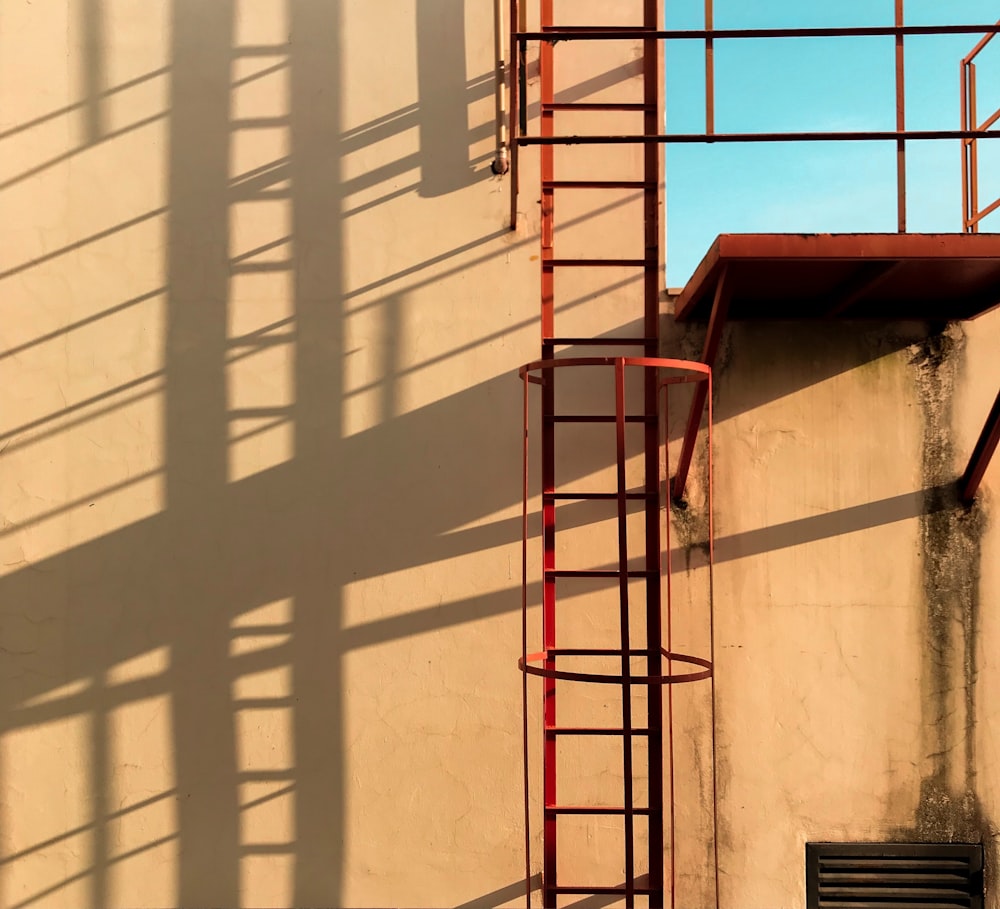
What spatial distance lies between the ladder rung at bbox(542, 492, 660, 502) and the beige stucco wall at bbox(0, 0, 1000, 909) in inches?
6.6

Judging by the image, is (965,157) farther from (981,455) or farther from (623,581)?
(623,581)

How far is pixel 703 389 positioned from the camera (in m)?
4.46

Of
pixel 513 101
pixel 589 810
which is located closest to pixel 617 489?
pixel 589 810

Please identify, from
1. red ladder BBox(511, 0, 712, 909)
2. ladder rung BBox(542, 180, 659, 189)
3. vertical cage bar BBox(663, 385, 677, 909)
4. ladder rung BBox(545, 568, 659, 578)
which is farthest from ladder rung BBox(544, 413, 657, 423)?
ladder rung BBox(542, 180, 659, 189)

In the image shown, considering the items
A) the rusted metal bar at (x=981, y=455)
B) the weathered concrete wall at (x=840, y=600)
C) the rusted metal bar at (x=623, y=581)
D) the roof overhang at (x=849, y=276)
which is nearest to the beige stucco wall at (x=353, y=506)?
the weathered concrete wall at (x=840, y=600)

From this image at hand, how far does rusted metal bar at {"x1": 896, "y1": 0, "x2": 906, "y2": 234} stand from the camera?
4.27 meters

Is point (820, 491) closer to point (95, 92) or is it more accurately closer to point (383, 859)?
point (383, 859)

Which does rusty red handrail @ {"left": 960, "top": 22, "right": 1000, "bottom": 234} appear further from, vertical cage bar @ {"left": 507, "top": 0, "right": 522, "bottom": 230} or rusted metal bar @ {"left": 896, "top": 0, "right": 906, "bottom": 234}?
vertical cage bar @ {"left": 507, "top": 0, "right": 522, "bottom": 230}

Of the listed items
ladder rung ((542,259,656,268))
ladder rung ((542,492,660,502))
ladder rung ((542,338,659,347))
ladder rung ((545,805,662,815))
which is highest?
ladder rung ((542,259,656,268))

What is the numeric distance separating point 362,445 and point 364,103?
1955 millimetres

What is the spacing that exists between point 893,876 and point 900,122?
12.8 ft

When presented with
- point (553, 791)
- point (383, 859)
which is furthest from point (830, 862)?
point (383, 859)

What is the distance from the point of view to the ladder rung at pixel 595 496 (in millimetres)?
4547

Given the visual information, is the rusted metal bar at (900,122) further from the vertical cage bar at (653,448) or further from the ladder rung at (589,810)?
the ladder rung at (589,810)
